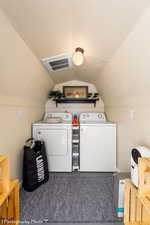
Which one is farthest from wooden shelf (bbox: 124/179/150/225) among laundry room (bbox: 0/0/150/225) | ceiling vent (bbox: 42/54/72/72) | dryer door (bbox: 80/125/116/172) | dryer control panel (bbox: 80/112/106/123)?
dryer control panel (bbox: 80/112/106/123)

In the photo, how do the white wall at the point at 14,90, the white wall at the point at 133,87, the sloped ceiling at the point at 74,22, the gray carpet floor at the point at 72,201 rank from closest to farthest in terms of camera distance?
the sloped ceiling at the point at 74,22
the white wall at the point at 133,87
the white wall at the point at 14,90
the gray carpet floor at the point at 72,201

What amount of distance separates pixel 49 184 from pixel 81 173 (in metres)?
0.63

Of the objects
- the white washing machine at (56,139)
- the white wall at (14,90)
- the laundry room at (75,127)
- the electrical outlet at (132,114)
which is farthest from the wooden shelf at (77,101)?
the electrical outlet at (132,114)

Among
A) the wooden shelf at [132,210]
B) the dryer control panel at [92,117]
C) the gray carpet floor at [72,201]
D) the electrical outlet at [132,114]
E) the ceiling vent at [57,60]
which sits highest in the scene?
the ceiling vent at [57,60]

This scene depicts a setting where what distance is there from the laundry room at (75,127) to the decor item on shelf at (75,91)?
71cm

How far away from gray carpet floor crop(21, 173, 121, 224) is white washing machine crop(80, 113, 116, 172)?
0.20 meters

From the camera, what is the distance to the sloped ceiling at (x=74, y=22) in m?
0.95

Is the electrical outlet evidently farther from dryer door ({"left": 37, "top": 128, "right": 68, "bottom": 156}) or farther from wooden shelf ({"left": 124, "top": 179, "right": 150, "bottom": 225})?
dryer door ({"left": 37, "top": 128, "right": 68, "bottom": 156})

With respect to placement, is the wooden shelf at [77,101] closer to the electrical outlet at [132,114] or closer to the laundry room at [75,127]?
the laundry room at [75,127]

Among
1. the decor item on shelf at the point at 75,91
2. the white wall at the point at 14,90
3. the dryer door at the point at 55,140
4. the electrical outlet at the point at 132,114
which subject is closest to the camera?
the white wall at the point at 14,90

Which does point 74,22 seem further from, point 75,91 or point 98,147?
point 75,91

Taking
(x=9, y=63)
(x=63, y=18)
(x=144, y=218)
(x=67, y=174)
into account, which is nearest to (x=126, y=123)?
(x=144, y=218)

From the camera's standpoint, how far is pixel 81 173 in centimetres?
246

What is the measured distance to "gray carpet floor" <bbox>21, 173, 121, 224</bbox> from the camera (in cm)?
148
